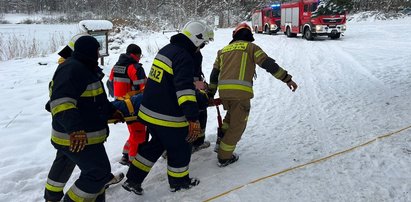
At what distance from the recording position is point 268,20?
27422mm

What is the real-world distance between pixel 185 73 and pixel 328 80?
6.98m

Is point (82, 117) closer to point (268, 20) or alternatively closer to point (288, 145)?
point (288, 145)

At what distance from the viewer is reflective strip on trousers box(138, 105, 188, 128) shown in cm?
388

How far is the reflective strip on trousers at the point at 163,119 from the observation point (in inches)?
→ 153

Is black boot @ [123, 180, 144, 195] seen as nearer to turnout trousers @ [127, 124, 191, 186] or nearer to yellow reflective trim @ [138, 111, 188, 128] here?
turnout trousers @ [127, 124, 191, 186]

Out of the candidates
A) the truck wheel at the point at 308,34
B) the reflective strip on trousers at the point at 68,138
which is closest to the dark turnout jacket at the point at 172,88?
the reflective strip on trousers at the point at 68,138

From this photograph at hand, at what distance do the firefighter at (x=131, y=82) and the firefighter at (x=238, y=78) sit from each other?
103 cm

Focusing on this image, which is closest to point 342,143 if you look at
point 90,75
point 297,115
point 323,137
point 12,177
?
point 323,137

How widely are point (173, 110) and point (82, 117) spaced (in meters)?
0.95

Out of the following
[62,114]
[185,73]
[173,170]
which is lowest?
[173,170]

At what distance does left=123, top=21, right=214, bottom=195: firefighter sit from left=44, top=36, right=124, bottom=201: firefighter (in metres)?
0.52

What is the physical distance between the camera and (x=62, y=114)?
10.1 feet

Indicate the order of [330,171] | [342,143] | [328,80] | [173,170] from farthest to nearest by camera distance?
[328,80], [342,143], [330,171], [173,170]

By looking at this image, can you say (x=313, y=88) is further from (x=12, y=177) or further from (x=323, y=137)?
(x=12, y=177)
